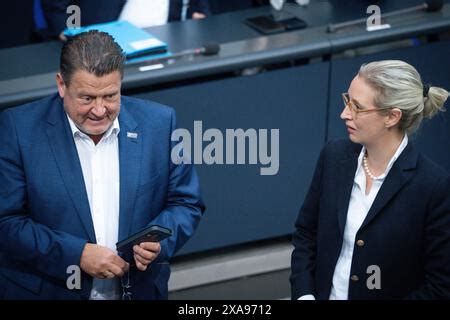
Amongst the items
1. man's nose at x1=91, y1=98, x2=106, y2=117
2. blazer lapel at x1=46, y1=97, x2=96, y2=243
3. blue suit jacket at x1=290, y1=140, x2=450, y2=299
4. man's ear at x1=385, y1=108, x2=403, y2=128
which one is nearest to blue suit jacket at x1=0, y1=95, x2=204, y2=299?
blazer lapel at x1=46, y1=97, x2=96, y2=243

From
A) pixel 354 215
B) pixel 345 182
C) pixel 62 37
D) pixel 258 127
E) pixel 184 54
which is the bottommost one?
pixel 354 215

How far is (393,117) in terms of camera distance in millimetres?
2941

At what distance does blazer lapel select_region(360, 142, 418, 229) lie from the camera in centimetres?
293

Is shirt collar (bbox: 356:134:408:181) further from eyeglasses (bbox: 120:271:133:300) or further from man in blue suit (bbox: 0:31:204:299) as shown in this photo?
eyeglasses (bbox: 120:271:133:300)

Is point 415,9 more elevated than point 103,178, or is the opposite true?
point 415,9

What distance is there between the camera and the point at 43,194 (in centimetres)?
295

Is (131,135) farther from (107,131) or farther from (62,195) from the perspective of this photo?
(62,195)

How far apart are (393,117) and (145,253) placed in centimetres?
89

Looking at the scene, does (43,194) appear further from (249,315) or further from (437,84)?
(437,84)

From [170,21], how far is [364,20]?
1.03m

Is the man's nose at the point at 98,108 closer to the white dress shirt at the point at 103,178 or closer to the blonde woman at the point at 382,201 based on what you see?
the white dress shirt at the point at 103,178

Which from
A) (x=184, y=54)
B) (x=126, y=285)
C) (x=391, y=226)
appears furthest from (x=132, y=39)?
(x=391, y=226)

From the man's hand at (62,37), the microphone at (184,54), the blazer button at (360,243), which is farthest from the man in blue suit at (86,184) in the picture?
the man's hand at (62,37)

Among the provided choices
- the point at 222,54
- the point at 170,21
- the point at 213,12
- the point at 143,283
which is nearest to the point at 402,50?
the point at 222,54
